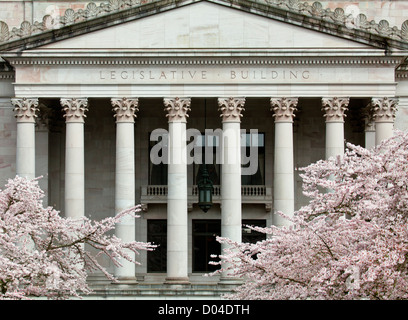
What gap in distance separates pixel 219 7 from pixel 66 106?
34.6 ft

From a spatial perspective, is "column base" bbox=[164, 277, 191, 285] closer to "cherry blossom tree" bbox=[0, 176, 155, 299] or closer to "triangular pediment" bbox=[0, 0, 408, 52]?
"triangular pediment" bbox=[0, 0, 408, 52]

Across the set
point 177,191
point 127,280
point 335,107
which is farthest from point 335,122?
point 127,280

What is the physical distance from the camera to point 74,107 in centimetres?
5872

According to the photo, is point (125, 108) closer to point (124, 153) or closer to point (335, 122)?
point (124, 153)

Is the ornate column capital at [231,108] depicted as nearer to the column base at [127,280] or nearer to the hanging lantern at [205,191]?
the hanging lantern at [205,191]

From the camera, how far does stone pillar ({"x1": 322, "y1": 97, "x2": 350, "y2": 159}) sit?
58500 mm

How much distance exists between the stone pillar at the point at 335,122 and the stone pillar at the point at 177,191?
8.13 meters

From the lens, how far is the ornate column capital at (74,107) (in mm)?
58656

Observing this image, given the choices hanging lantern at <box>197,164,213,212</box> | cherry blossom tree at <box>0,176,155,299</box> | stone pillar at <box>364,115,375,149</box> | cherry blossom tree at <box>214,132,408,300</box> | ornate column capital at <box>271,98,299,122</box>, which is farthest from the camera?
stone pillar at <box>364,115,375,149</box>

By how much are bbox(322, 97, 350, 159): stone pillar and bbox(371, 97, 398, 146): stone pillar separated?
1752mm

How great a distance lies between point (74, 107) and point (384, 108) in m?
17.9

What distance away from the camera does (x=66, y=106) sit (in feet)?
193

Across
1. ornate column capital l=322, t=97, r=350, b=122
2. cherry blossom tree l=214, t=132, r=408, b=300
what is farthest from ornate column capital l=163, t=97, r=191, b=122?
cherry blossom tree l=214, t=132, r=408, b=300
